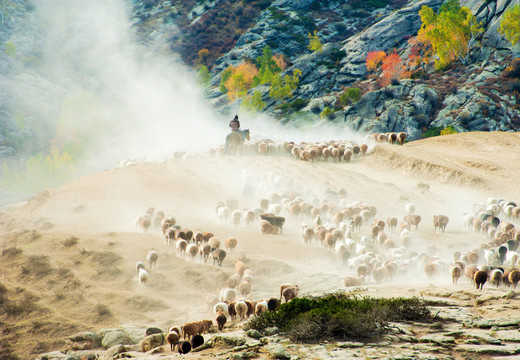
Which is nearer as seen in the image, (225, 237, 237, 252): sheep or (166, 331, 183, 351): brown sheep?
(166, 331, 183, 351): brown sheep

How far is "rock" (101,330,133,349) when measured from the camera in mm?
8938

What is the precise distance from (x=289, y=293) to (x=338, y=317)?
3.42 m

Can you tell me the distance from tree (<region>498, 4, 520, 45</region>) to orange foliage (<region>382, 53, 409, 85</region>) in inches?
594

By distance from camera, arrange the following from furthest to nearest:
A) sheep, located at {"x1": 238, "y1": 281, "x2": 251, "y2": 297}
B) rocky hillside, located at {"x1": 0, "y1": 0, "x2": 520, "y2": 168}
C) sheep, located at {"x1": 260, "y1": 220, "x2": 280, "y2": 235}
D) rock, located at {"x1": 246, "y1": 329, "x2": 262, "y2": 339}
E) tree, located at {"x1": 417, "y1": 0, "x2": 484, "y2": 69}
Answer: tree, located at {"x1": 417, "y1": 0, "x2": 484, "y2": 69} < rocky hillside, located at {"x1": 0, "y1": 0, "x2": 520, "y2": 168} < sheep, located at {"x1": 260, "y1": 220, "x2": 280, "y2": 235} < sheep, located at {"x1": 238, "y1": 281, "x2": 251, "y2": 297} < rock, located at {"x1": 246, "y1": 329, "x2": 262, "y2": 339}

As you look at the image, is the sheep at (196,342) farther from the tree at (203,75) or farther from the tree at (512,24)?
the tree at (203,75)

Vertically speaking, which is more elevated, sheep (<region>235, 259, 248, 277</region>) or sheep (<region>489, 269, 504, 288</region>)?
sheep (<region>489, 269, 504, 288</region>)

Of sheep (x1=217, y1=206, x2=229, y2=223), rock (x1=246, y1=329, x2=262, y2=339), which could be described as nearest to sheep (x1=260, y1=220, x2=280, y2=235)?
sheep (x1=217, y1=206, x2=229, y2=223)

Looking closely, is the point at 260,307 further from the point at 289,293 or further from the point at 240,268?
the point at 240,268

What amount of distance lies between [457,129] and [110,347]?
5164 centimetres

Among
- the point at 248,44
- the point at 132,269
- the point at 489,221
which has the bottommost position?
the point at 132,269

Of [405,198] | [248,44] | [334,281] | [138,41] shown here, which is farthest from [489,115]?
[138,41]

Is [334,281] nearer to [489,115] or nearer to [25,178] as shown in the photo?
[489,115]

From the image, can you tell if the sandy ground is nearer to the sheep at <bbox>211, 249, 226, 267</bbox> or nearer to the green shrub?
the sheep at <bbox>211, 249, 226, 267</bbox>

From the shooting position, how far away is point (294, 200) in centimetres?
1894
